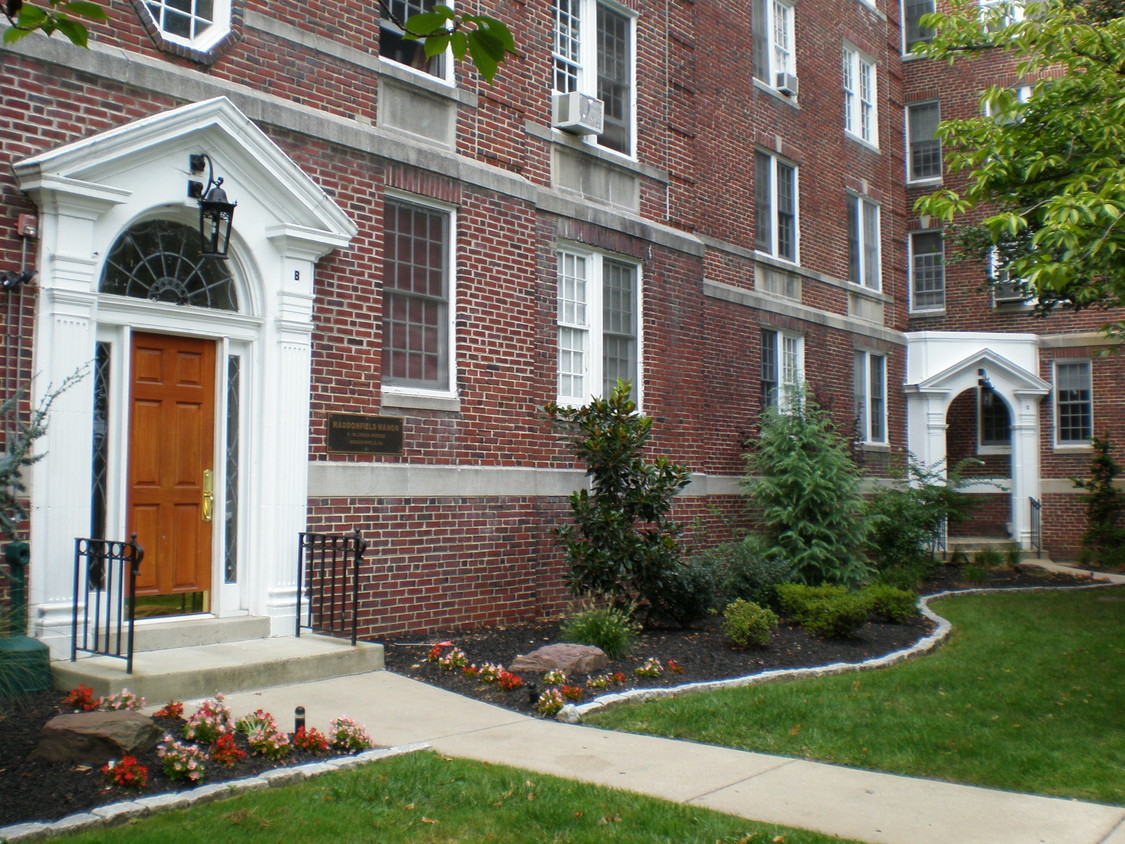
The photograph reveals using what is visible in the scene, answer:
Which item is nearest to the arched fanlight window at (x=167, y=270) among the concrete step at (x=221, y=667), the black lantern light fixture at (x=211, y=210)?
the black lantern light fixture at (x=211, y=210)

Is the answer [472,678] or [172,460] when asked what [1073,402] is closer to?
[472,678]

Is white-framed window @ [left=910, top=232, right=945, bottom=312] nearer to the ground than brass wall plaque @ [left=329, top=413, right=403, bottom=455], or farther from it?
farther from it

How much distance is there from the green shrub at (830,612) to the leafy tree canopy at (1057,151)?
377 cm

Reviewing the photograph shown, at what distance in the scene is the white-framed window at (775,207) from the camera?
61.4 ft

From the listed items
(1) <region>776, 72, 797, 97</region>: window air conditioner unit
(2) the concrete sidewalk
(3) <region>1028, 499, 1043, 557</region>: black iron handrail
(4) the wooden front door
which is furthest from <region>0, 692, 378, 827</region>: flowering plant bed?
(3) <region>1028, 499, 1043, 557</region>: black iron handrail

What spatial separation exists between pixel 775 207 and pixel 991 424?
9494 millimetres

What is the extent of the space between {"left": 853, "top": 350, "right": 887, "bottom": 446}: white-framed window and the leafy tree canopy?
851 cm

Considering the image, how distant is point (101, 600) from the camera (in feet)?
28.0

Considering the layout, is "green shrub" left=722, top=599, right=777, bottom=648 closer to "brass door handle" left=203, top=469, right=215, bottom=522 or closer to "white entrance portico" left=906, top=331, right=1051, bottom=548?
"brass door handle" left=203, top=469, right=215, bottom=522

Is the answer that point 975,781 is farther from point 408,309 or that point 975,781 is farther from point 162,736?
point 408,309

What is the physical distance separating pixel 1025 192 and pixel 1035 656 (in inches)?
186

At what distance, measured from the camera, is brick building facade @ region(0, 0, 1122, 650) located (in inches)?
332

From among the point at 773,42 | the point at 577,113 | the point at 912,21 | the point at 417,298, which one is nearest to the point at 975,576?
the point at 773,42

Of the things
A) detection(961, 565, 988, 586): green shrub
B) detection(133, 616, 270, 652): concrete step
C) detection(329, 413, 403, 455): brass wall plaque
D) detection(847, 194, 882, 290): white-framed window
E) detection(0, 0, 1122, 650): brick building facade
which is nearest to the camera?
detection(0, 0, 1122, 650): brick building facade
